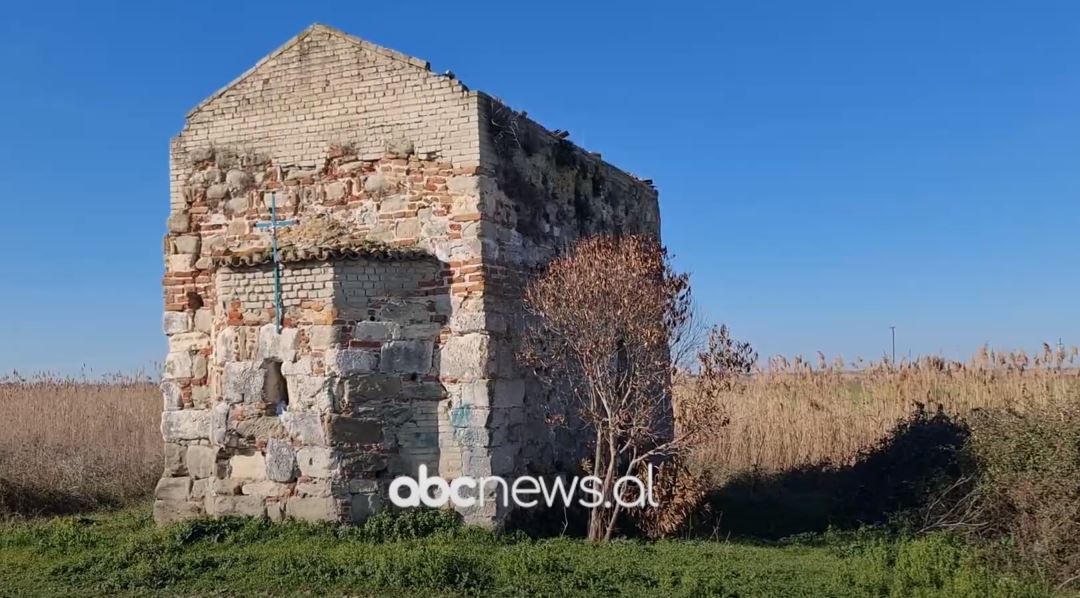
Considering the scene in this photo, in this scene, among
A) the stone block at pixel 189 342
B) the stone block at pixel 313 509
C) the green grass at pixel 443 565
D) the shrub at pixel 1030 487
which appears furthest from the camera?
the stone block at pixel 189 342

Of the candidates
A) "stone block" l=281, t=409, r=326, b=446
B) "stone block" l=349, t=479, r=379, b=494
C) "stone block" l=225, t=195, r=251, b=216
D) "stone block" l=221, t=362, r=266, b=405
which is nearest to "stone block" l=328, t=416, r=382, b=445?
"stone block" l=281, t=409, r=326, b=446

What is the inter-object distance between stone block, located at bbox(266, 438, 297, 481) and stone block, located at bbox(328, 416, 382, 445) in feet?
1.77

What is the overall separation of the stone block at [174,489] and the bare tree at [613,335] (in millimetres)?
3874

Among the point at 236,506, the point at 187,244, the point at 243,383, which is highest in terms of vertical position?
the point at 187,244

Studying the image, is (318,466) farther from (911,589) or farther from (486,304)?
(911,589)

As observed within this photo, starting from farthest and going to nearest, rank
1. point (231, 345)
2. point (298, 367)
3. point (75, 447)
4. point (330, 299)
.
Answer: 1. point (75, 447)
2. point (231, 345)
3. point (298, 367)
4. point (330, 299)

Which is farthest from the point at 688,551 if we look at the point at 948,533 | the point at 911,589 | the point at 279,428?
the point at 279,428

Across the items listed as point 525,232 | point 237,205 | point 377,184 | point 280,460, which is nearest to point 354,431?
point 280,460

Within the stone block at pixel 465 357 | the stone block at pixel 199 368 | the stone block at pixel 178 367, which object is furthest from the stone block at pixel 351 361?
the stone block at pixel 178 367

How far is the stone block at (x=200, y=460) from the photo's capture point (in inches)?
371

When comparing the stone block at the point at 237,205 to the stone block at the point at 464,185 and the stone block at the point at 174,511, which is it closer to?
the stone block at the point at 464,185

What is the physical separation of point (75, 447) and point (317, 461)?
7130 mm

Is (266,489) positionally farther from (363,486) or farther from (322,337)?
(322,337)

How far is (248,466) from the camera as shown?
30.0ft
